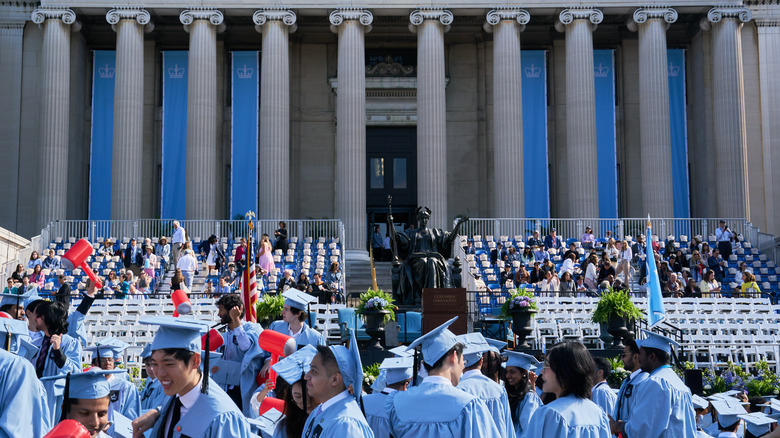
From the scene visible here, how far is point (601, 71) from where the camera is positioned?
44.2m

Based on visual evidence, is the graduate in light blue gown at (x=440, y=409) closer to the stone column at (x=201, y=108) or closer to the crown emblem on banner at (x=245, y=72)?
the stone column at (x=201, y=108)

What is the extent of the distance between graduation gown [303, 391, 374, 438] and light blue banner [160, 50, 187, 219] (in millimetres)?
37108

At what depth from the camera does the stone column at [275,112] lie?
40.1 m

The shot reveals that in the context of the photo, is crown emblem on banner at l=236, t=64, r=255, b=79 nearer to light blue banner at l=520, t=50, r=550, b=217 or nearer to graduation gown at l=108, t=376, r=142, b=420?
light blue banner at l=520, t=50, r=550, b=217

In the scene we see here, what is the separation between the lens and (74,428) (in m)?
5.26

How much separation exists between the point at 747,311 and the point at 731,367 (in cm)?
873

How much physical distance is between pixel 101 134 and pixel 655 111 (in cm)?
2349

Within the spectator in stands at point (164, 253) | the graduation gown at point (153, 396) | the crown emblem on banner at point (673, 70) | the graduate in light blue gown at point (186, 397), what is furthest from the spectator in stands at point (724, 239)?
the graduate in light blue gown at point (186, 397)

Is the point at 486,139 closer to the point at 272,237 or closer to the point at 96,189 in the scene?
the point at 272,237

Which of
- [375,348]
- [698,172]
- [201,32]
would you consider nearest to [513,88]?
[698,172]

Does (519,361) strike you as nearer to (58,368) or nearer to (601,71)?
(58,368)

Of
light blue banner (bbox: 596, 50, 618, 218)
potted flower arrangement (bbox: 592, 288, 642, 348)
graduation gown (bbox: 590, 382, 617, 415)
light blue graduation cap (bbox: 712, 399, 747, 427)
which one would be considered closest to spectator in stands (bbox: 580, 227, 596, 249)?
light blue banner (bbox: 596, 50, 618, 218)

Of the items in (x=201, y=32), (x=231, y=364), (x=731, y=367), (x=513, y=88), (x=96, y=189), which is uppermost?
(x=201, y=32)

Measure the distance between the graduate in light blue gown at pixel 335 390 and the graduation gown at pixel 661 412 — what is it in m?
3.10
